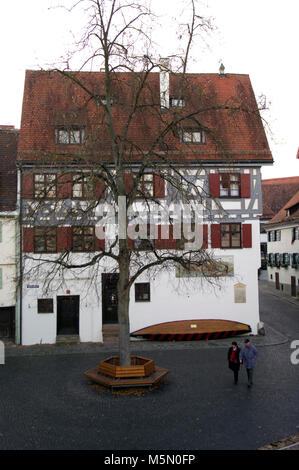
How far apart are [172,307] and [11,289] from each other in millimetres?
7332

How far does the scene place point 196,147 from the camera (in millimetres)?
20625

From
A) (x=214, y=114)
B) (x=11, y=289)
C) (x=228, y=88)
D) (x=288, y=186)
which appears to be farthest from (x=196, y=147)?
(x=288, y=186)

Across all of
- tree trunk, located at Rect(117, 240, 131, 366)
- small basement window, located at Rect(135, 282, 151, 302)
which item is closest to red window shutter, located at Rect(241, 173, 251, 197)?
small basement window, located at Rect(135, 282, 151, 302)

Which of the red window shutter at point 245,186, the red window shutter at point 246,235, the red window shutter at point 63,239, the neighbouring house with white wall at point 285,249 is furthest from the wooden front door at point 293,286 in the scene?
the red window shutter at point 63,239

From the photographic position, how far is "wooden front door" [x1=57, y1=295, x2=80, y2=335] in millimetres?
20188

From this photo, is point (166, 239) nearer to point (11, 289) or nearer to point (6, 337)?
point (11, 289)

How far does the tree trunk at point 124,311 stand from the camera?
13297mm

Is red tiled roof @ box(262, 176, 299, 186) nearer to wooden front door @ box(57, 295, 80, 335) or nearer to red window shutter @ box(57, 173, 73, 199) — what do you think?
wooden front door @ box(57, 295, 80, 335)

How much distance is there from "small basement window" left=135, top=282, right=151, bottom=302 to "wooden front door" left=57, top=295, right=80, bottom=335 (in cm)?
276

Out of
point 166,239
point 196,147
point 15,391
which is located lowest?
point 15,391

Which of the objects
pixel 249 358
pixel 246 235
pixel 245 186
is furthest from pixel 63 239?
pixel 249 358

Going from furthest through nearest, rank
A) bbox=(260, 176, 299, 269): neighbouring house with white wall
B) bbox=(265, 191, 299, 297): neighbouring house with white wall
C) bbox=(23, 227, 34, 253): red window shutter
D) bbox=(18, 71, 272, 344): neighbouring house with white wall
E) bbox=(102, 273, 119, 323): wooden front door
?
1. bbox=(260, 176, 299, 269): neighbouring house with white wall
2. bbox=(265, 191, 299, 297): neighbouring house with white wall
3. bbox=(102, 273, 119, 323): wooden front door
4. bbox=(18, 71, 272, 344): neighbouring house with white wall
5. bbox=(23, 227, 34, 253): red window shutter

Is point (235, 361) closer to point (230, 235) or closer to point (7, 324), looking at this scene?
point (230, 235)
